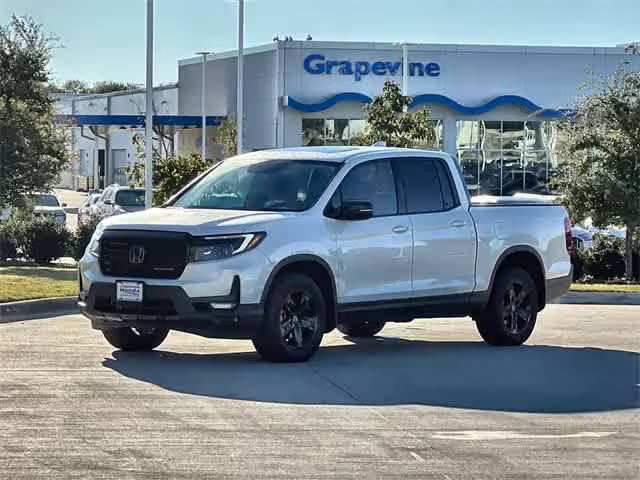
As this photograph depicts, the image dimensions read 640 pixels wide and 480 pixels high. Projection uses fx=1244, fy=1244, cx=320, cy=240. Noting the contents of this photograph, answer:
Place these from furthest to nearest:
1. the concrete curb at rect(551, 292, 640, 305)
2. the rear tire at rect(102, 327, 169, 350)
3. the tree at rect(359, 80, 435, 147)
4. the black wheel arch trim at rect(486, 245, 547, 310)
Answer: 1. the tree at rect(359, 80, 435, 147)
2. the concrete curb at rect(551, 292, 640, 305)
3. the black wheel arch trim at rect(486, 245, 547, 310)
4. the rear tire at rect(102, 327, 169, 350)

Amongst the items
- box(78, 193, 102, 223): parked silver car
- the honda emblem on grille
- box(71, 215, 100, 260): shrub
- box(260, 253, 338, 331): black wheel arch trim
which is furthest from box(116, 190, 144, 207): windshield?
the honda emblem on grille

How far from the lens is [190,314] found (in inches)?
421

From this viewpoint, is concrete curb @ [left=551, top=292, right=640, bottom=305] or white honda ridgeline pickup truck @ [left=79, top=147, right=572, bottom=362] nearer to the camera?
white honda ridgeline pickup truck @ [left=79, top=147, right=572, bottom=362]

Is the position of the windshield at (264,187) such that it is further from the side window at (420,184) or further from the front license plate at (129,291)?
the front license plate at (129,291)

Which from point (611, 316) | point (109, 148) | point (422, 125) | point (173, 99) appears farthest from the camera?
point (109, 148)

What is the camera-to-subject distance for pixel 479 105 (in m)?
53.2

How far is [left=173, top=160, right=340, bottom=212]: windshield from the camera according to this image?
11703 millimetres

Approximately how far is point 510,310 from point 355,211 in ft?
8.75

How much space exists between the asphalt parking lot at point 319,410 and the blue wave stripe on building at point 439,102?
38226 millimetres

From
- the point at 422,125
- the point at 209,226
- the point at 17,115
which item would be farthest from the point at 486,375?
the point at 422,125

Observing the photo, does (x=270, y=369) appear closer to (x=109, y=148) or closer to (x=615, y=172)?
(x=615, y=172)

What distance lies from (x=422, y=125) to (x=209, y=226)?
22800 millimetres

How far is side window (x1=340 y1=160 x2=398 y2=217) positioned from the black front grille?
1.84 metres

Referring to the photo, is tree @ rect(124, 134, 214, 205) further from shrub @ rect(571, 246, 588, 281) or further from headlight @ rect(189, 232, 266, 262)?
headlight @ rect(189, 232, 266, 262)
